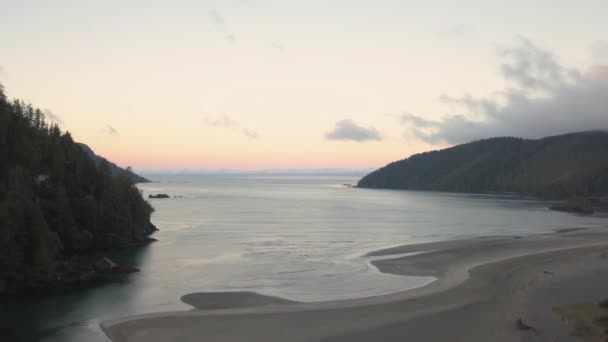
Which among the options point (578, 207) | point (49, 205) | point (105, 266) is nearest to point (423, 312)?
point (105, 266)

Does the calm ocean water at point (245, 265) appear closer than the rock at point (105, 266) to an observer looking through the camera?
Yes

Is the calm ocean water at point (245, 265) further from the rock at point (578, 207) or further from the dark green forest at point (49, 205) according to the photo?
the rock at point (578, 207)

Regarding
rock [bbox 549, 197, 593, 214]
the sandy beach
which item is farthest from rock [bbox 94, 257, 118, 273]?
rock [bbox 549, 197, 593, 214]

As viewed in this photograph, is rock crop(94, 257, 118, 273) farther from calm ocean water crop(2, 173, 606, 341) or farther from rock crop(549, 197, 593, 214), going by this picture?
rock crop(549, 197, 593, 214)

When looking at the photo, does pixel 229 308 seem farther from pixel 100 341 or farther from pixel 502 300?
pixel 502 300

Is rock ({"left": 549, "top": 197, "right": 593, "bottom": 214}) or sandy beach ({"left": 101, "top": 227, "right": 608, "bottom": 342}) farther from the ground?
rock ({"left": 549, "top": 197, "right": 593, "bottom": 214})

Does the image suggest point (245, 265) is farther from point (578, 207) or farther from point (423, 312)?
point (578, 207)

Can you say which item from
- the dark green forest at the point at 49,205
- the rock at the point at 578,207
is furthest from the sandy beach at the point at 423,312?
the rock at the point at 578,207
